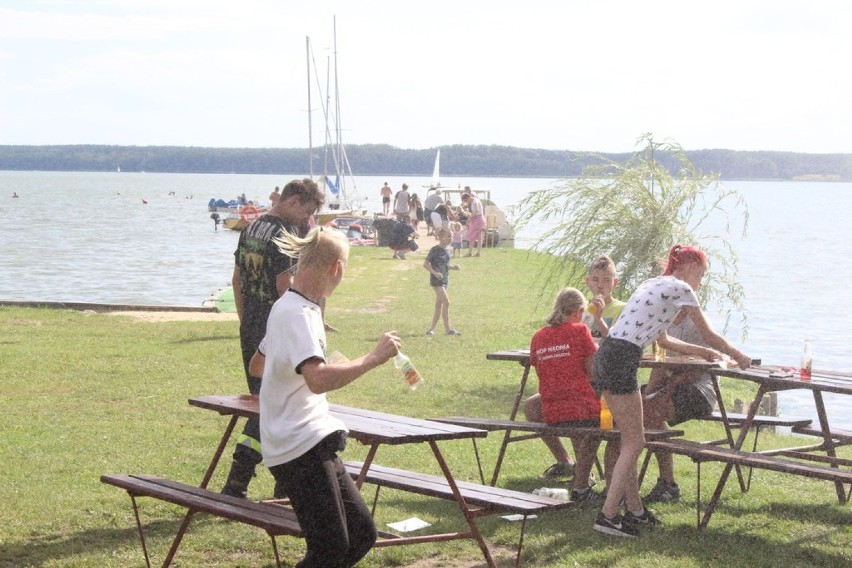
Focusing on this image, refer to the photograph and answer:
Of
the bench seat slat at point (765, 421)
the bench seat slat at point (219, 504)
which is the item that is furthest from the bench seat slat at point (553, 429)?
the bench seat slat at point (219, 504)

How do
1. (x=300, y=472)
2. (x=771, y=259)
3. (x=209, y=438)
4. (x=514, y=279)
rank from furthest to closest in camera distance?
(x=771, y=259)
(x=514, y=279)
(x=209, y=438)
(x=300, y=472)

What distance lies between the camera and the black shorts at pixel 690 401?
7617mm

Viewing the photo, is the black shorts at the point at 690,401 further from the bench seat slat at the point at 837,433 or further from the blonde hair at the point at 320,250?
the blonde hair at the point at 320,250

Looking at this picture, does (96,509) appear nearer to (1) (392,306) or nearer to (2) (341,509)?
(2) (341,509)

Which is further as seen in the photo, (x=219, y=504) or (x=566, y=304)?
(x=566, y=304)

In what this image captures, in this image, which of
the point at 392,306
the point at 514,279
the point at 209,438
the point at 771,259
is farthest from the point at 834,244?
the point at 209,438

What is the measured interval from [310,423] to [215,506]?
1.09 m

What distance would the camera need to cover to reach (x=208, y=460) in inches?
329

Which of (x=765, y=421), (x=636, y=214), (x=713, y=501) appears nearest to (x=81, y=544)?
(x=713, y=501)

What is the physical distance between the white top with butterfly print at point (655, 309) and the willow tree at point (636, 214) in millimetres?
6230

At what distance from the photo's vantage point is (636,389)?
650cm

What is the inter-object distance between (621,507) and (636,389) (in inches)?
38.5

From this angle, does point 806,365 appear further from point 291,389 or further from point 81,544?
point 81,544

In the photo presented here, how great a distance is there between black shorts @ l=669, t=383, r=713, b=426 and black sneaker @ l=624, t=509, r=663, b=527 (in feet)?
3.11
